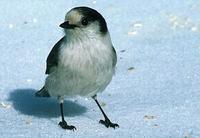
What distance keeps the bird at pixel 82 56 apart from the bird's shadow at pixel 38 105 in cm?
49

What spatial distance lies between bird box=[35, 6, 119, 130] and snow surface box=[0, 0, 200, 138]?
35 centimetres

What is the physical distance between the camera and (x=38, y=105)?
546 cm

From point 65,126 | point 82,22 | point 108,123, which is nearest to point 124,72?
point 108,123

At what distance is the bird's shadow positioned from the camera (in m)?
5.25

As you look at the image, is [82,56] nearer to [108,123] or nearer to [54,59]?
[54,59]

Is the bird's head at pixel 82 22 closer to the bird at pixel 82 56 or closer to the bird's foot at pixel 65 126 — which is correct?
the bird at pixel 82 56

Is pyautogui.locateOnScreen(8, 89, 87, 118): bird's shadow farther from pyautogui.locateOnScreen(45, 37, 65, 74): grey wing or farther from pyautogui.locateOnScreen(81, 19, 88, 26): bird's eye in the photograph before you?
pyautogui.locateOnScreen(81, 19, 88, 26): bird's eye

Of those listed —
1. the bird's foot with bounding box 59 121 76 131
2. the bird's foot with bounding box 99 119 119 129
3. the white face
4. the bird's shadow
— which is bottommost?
the bird's shadow

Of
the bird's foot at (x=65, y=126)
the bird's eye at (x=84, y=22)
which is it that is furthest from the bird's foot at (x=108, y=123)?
the bird's eye at (x=84, y=22)

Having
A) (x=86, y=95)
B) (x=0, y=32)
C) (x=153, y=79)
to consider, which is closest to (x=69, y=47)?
(x=86, y=95)

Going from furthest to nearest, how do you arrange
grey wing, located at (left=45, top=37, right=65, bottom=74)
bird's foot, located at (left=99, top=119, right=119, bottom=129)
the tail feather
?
the tail feather, bird's foot, located at (left=99, top=119, right=119, bottom=129), grey wing, located at (left=45, top=37, right=65, bottom=74)

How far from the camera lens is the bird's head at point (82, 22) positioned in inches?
176

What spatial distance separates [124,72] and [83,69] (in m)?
1.49

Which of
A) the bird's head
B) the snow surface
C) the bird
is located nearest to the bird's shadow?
the snow surface
